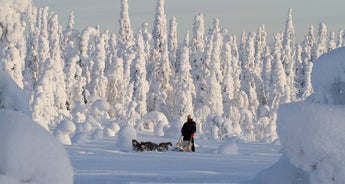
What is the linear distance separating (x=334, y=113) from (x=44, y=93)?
38.1 meters

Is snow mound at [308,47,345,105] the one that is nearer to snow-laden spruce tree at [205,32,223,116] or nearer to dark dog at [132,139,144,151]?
dark dog at [132,139,144,151]

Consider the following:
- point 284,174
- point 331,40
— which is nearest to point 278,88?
point 331,40

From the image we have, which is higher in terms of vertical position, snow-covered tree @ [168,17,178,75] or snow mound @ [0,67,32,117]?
snow-covered tree @ [168,17,178,75]

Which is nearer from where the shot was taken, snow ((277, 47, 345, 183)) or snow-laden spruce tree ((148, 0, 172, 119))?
snow ((277, 47, 345, 183))

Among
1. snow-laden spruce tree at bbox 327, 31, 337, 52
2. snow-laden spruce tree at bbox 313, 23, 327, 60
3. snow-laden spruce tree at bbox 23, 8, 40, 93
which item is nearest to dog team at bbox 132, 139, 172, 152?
snow-laden spruce tree at bbox 23, 8, 40, 93

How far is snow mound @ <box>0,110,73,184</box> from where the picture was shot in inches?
132

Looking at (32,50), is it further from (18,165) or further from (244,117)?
(18,165)

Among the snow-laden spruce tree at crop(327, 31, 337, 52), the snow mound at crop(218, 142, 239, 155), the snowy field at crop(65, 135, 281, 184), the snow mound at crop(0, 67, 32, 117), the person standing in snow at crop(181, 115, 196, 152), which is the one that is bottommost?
the snowy field at crop(65, 135, 281, 184)

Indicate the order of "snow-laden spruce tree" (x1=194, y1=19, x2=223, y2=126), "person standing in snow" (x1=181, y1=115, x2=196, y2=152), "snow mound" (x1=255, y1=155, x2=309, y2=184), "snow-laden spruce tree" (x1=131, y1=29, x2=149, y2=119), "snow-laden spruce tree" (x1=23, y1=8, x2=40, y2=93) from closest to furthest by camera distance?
1. "snow mound" (x1=255, y1=155, x2=309, y2=184)
2. "person standing in snow" (x1=181, y1=115, x2=196, y2=152)
3. "snow-laden spruce tree" (x1=194, y1=19, x2=223, y2=126)
4. "snow-laden spruce tree" (x1=131, y1=29, x2=149, y2=119)
5. "snow-laden spruce tree" (x1=23, y1=8, x2=40, y2=93)

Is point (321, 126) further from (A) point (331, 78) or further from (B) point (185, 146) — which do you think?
(B) point (185, 146)

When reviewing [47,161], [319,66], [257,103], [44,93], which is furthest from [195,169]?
[257,103]

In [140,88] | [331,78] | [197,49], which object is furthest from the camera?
[197,49]

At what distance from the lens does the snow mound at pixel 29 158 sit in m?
3.37

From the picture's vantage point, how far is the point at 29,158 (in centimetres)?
336
